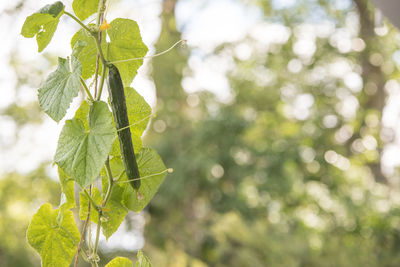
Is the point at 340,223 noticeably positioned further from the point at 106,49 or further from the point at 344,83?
the point at 106,49

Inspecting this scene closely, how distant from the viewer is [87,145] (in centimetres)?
32

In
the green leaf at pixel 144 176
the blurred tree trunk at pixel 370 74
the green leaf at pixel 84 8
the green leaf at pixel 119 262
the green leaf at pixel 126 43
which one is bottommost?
the blurred tree trunk at pixel 370 74

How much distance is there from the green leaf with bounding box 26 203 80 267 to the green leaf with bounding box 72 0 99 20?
17 centimetres

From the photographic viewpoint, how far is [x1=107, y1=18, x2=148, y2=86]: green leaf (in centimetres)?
39

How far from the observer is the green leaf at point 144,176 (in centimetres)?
38

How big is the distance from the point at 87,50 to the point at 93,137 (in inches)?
3.9

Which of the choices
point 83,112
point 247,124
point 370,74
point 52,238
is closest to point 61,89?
point 83,112

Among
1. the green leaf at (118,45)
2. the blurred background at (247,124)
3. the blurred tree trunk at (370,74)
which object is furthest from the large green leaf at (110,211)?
the blurred tree trunk at (370,74)

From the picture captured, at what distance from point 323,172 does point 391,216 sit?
110cm

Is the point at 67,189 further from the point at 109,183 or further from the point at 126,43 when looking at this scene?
the point at 126,43

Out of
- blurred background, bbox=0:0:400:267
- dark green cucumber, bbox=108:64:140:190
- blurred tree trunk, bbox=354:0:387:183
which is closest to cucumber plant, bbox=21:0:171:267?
dark green cucumber, bbox=108:64:140:190

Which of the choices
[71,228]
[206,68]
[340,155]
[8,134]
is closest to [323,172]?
[340,155]

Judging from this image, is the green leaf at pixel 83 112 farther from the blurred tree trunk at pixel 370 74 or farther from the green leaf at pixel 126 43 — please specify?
the blurred tree trunk at pixel 370 74

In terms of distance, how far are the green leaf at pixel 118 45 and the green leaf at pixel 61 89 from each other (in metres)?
0.04
